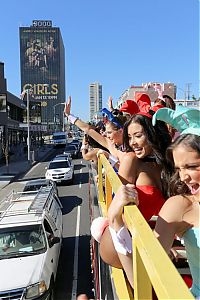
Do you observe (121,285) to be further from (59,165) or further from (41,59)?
(41,59)

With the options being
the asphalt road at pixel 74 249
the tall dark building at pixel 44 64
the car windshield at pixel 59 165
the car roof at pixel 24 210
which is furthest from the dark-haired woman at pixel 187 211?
the tall dark building at pixel 44 64

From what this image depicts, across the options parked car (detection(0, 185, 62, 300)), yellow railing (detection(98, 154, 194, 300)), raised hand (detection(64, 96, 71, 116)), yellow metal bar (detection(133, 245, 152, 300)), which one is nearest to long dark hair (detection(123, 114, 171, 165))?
yellow railing (detection(98, 154, 194, 300))

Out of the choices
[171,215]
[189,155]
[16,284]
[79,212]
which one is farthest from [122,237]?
[79,212]

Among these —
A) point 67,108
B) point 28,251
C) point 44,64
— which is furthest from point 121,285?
point 44,64

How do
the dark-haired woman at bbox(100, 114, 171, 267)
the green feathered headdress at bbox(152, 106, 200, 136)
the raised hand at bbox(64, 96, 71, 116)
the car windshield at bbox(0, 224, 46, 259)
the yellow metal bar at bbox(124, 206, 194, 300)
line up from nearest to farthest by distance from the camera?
the yellow metal bar at bbox(124, 206, 194, 300) < the green feathered headdress at bbox(152, 106, 200, 136) < the dark-haired woman at bbox(100, 114, 171, 267) < the raised hand at bbox(64, 96, 71, 116) < the car windshield at bbox(0, 224, 46, 259)

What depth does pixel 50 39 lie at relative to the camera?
143500mm

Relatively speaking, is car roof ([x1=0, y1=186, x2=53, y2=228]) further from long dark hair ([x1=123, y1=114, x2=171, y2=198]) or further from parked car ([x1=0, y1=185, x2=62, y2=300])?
long dark hair ([x1=123, y1=114, x2=171, y2=198])

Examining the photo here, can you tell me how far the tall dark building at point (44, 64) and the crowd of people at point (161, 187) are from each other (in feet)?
417

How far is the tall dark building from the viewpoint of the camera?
132 metres

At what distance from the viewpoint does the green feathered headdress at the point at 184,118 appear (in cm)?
193

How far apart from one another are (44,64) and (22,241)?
137m

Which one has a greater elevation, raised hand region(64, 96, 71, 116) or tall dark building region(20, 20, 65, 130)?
tall dark building region(20, 20, 65, 130)

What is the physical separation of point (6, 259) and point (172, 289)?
644 cm

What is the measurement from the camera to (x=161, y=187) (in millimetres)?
2648
